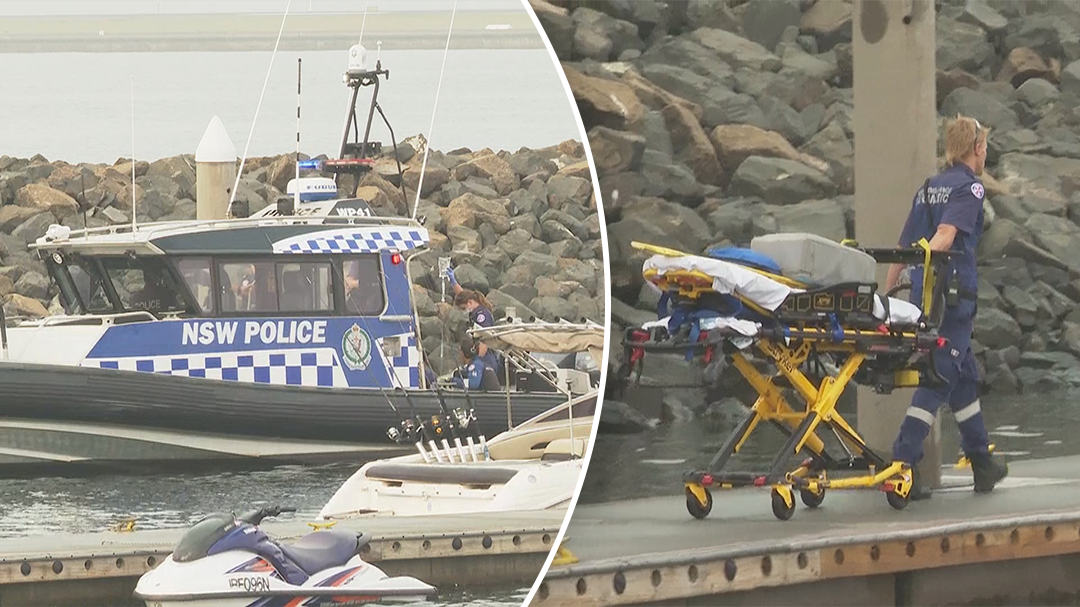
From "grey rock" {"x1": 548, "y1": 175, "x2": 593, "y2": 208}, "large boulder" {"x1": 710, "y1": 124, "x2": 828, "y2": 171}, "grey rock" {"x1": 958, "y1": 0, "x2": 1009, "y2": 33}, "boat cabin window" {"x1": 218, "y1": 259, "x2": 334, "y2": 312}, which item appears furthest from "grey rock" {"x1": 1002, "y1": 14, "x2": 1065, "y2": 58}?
"boat cabin window" {"x1": 218, "y1": 259, "x2": 334, "y2": 312}

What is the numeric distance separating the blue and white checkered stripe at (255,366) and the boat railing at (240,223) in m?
0.35

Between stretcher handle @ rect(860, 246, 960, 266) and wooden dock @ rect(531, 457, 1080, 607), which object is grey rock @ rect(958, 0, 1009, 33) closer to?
wooden dock @ rect(531, 457, 1080, 607)

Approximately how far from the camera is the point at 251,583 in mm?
4859

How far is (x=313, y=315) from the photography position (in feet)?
17.9

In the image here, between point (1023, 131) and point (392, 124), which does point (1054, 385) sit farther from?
point (392, 124)

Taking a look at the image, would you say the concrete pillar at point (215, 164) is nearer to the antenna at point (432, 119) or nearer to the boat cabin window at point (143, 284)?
the boat cabin window at point (143, 284)

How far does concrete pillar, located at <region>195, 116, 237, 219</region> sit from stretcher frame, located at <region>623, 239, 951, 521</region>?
3.68 ft

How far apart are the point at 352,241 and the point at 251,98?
532 mm

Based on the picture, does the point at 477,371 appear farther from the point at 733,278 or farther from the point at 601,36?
the point at 601,36

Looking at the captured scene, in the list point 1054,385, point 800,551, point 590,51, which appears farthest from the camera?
point 590,51

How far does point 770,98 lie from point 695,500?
7.82 metres

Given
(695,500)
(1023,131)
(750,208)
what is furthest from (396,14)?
(1023,131)

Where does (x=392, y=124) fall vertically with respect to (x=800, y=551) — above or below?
above

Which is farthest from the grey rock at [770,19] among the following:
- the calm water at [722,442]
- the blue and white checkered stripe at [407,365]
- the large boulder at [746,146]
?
the blue and white checkered stripe at [407,365]
